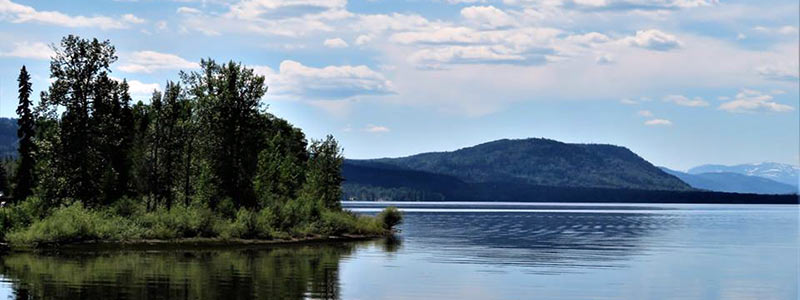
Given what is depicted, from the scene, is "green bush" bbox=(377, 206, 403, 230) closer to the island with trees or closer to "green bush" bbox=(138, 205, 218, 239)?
the island with trees

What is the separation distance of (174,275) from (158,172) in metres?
44.9

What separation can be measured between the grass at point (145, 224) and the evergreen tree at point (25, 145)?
3338 centimetres

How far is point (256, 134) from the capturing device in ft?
320

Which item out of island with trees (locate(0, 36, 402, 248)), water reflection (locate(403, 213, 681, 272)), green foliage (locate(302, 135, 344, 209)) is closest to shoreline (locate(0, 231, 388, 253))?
island with trees (locate(0, 36, 402, 248))

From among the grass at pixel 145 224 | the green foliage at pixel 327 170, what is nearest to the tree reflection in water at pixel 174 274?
→ the grass at pixel 145 224

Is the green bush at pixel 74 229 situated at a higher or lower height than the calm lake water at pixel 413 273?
higher

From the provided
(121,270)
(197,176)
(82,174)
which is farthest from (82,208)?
(121,270)

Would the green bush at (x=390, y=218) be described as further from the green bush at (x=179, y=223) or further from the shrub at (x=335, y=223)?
the green bush at (x=179, y=223)

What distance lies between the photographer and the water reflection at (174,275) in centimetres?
4575

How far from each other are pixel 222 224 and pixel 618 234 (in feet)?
185

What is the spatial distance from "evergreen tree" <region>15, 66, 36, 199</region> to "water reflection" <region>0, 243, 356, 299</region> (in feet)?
162

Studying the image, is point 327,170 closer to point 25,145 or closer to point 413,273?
point 25,145

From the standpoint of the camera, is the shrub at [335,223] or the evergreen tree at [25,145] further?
the evergreen tree at [25,145]

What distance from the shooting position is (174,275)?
5484cm
